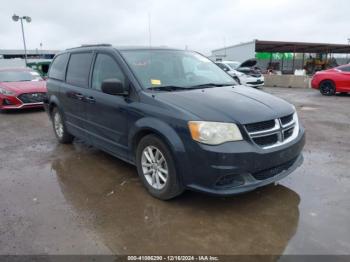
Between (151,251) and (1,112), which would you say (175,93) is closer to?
(151,251)

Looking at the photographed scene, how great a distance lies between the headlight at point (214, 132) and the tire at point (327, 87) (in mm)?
12938

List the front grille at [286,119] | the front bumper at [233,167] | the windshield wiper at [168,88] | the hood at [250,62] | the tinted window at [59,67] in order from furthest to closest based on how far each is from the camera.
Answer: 1. the hood at [250,62]
2. the tinted window at [59,67]
3. the windshield wiper at [168,88]
4. the front grille at [286,119]
5. the front bumper at [233,167]

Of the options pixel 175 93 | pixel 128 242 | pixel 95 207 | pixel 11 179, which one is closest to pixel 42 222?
pixel 95 207

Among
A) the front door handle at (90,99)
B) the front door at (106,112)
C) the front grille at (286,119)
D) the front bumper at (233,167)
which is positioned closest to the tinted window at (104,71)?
the front door at (106,112)

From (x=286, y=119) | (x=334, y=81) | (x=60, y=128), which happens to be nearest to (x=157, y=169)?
(x=286, y=119)

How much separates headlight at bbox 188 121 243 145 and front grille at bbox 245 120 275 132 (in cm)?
14

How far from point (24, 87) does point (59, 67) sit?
4848 millimetres

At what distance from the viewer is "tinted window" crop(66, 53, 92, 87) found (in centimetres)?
507

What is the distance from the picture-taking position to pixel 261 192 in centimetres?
409

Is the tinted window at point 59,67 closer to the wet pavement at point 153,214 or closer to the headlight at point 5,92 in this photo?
the wet pavement at point 153,214

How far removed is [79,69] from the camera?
5340mm

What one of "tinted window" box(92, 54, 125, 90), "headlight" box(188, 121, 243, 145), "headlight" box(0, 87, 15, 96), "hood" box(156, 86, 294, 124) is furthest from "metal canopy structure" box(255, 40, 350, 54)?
"headlight" box(188, 121, 243, 145)

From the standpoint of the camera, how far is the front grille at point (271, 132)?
3383mm

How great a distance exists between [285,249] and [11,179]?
380 cm
